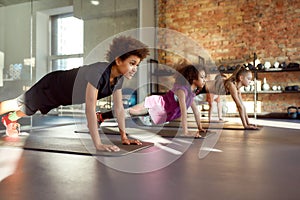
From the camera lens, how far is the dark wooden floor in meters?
0.97

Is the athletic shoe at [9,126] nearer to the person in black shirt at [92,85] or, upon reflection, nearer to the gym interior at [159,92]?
the gym interior at [159,92]

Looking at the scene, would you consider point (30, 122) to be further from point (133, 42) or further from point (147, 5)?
A: point (147, 5)

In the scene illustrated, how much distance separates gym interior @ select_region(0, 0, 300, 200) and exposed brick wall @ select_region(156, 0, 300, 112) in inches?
0.7

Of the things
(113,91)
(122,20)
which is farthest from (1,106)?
(122,20)

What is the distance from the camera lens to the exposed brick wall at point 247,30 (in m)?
5.18

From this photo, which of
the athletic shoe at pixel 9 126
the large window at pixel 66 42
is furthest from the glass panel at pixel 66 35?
the athletic shoe at pixel 9 126

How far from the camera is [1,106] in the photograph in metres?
1.97

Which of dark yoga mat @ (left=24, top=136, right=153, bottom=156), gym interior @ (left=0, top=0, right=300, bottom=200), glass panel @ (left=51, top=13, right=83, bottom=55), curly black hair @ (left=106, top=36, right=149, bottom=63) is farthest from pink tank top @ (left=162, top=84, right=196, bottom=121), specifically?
glass panel @ (left=51, top=13, right=83, bottom=55)

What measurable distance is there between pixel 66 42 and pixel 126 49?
2.43 m

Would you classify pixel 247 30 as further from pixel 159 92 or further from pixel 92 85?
pixel 92 85

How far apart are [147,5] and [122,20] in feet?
3.98

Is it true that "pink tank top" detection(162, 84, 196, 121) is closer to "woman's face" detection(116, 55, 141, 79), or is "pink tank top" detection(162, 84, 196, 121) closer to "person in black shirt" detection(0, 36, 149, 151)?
"person in black shirt" detection(0, 36, 149, 151)

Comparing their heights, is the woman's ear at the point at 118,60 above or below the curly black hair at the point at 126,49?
below

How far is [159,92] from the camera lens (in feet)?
19.4
